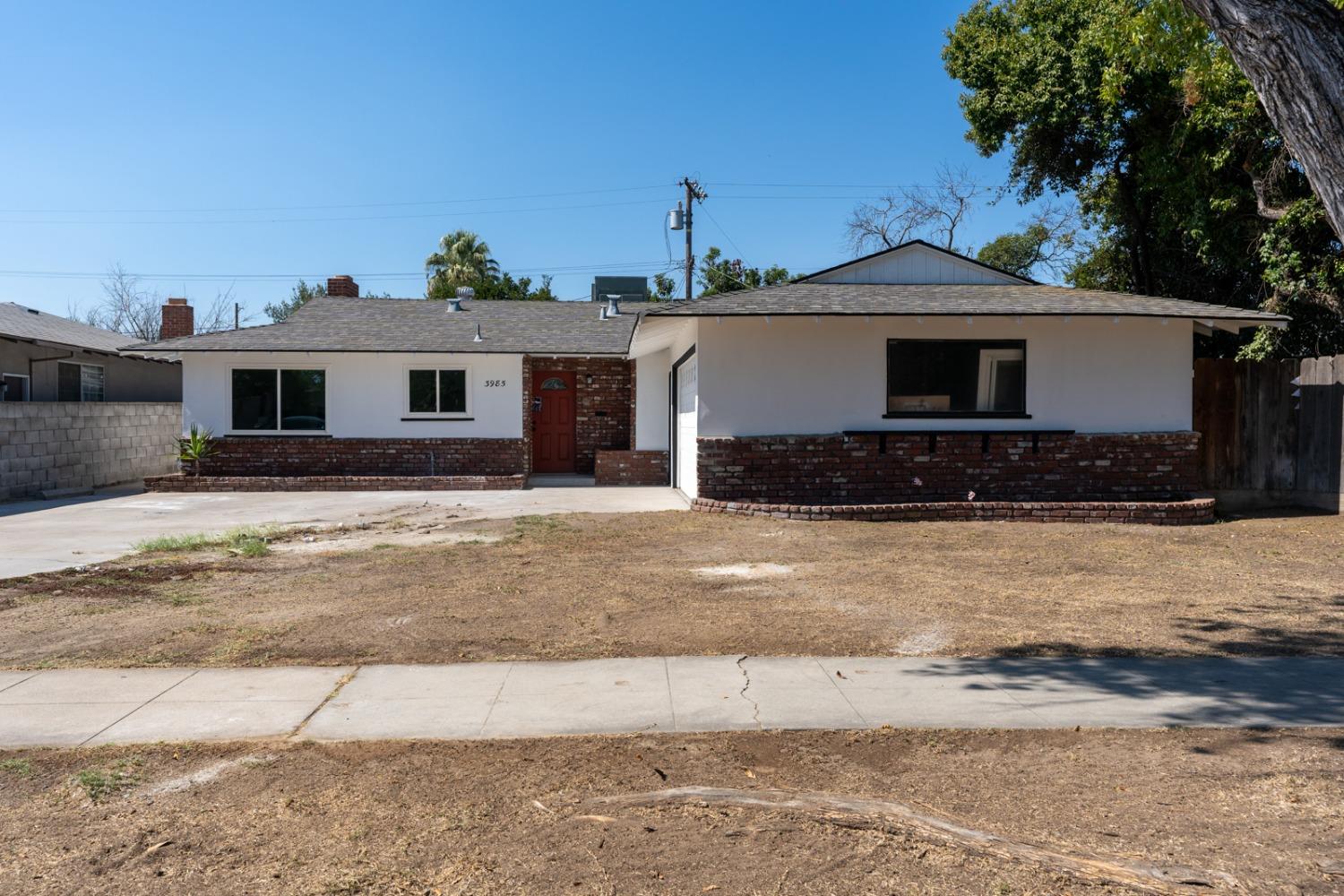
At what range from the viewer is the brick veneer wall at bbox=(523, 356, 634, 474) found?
2186 centimetres

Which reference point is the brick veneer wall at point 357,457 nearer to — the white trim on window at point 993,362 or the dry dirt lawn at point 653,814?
the white trim on window at point 993,362

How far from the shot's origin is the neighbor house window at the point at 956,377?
1462 cm

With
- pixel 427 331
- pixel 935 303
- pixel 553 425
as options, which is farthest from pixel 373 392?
pixel 935 303

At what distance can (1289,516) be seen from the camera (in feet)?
44.7

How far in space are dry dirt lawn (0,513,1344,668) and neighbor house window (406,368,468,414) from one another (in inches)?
329

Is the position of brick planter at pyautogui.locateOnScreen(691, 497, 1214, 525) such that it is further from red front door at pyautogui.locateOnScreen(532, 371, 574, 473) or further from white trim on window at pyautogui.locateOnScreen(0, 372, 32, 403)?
white trim on window at pyautogui.locateOnScreen(0, 372, 32, 403)

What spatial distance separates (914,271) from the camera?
55.4 feet

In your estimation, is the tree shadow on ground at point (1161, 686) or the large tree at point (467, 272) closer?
the tree shadow on ground at point (1161, 686)

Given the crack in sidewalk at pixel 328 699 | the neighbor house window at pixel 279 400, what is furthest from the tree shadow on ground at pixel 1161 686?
the neighbor house window at pixel 279 400

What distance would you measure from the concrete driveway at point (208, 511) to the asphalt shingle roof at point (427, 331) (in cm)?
304

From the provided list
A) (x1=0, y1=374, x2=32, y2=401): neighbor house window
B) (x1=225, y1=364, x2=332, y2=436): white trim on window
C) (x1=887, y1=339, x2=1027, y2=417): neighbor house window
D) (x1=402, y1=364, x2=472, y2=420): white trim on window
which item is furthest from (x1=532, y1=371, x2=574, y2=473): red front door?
(x1=0, y1=374, x2=32, y2=401): neighbor house window

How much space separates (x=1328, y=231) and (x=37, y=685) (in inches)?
773

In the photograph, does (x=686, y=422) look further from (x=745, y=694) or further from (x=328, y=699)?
(x=328, y=699)

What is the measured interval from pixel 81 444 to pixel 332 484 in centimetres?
504
